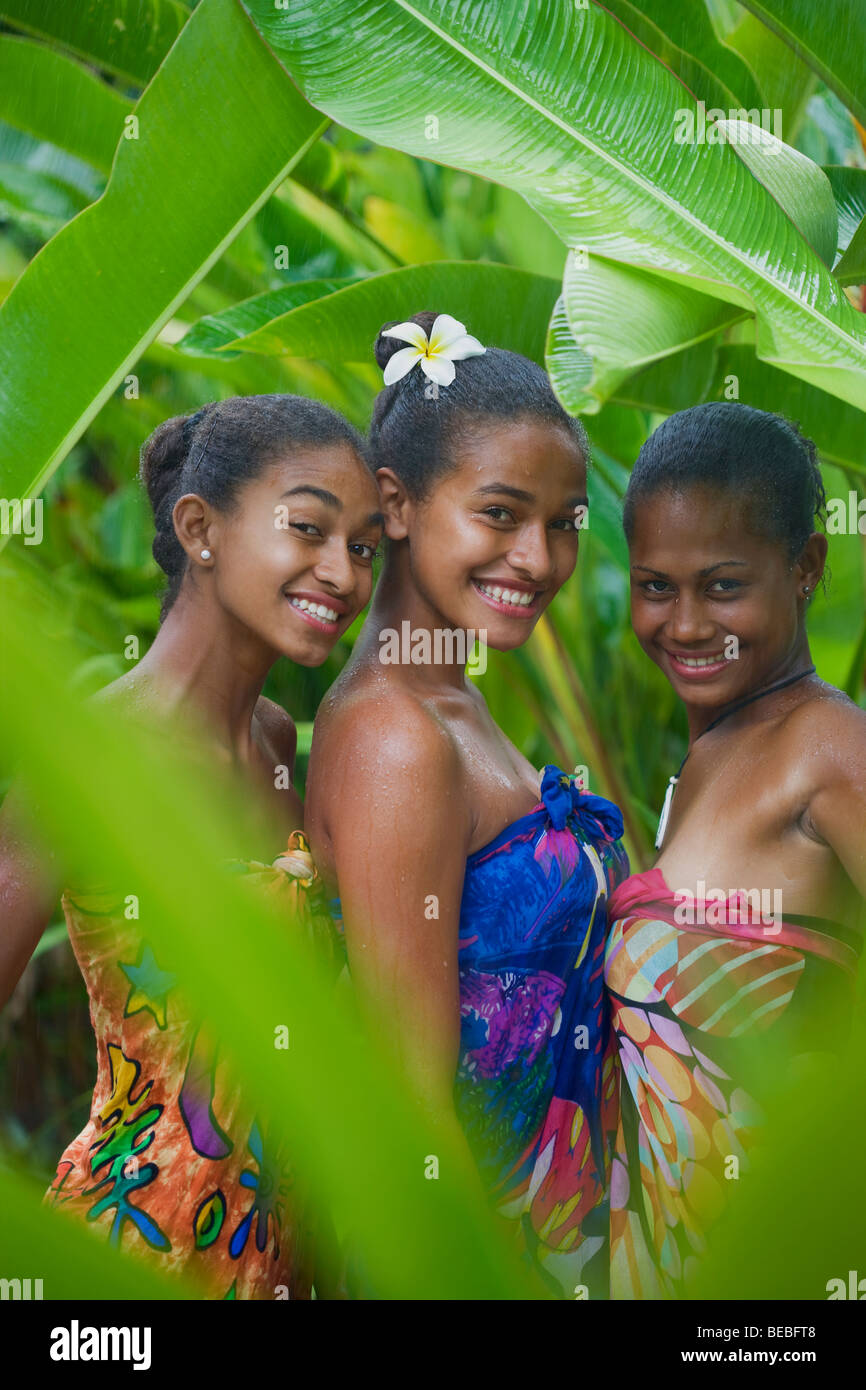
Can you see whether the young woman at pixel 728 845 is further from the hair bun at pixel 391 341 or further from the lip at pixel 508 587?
the hair bun at pixel 391 341

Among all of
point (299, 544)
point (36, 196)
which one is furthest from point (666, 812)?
point (36, 196)

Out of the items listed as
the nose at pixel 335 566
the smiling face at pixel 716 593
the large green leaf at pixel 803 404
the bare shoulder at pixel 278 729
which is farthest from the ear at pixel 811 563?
the bare shoulder at pixel 278 729

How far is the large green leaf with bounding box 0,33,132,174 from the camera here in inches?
42.2

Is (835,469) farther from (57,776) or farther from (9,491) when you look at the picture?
(57,776)

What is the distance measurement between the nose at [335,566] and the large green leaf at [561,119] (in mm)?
333

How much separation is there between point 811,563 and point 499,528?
31 centimetres

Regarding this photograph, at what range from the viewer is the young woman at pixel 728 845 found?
3.32 feet

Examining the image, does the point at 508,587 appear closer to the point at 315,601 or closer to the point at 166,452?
the point at 315,601

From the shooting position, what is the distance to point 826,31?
1.03 meters

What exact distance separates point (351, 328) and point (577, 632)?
45cm

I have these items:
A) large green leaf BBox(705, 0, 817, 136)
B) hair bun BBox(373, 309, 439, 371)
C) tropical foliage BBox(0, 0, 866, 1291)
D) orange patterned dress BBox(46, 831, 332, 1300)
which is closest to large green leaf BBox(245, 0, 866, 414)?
tropical foliage BBox(0, 0, 866, 1291)

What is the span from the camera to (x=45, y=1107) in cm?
133
